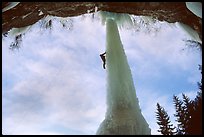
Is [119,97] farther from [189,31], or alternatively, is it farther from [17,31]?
[17,31]

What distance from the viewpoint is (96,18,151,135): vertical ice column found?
683 cm

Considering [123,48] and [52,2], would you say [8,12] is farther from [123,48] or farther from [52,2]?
[123,48]

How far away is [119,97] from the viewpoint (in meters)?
7.25

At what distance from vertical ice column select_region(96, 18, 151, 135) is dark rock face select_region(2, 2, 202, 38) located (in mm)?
1531

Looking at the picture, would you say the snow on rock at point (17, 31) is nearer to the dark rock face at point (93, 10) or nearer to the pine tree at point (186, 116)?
the dark rock face at point (93, 10)

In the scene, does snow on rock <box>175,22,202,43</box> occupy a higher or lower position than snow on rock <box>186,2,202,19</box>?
higher

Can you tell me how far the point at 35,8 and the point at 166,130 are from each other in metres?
6.33

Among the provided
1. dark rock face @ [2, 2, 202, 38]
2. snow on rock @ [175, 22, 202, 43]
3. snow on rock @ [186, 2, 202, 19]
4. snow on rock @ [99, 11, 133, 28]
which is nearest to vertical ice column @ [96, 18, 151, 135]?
snow on rock @ [99, 11, 133, 28]

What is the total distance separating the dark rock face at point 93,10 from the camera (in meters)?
6.25

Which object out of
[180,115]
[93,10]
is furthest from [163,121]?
[93,10]

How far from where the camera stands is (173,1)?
611 cm

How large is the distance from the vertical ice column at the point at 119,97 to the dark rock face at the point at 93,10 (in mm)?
1531

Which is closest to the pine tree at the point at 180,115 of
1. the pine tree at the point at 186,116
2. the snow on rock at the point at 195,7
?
the pine tree at the point at 186,116

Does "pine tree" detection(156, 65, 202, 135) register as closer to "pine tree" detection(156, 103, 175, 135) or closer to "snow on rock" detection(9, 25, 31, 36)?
"pine tree" detection(156, 103, 175, 135)
